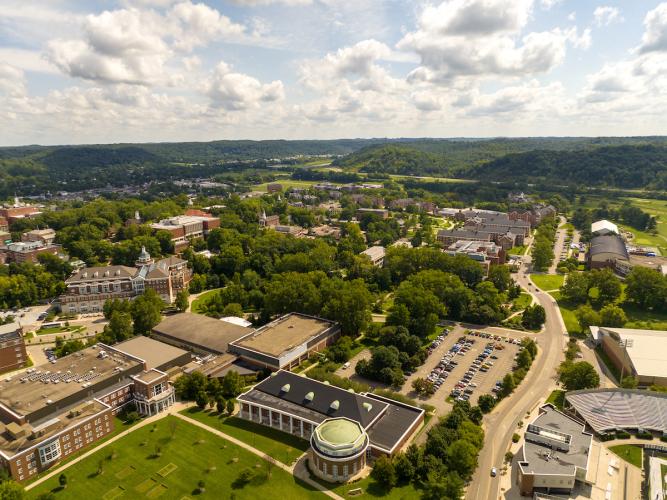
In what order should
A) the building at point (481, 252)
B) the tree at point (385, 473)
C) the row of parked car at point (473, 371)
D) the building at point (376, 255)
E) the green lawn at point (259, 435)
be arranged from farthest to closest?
1. the building at point (376, 255)
2. the building at point (481, 252)
3. the row of parked car at point (473, 371)
4. the green lawn at point (259, 435)
5. the tree at point (385, 473)

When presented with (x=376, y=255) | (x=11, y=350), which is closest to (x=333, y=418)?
(x=11, y=350)

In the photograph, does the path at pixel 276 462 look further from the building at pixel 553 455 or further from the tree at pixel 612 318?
the tree at pixel 612 318

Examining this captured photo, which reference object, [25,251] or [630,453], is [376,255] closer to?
[630,453]

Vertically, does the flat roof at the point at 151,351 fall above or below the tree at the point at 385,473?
above

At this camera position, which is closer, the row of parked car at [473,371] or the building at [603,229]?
the row of parked car at [473,371]

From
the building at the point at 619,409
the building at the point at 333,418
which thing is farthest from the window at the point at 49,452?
the building at the point at 619,409

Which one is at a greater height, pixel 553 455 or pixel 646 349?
pixel 646 349

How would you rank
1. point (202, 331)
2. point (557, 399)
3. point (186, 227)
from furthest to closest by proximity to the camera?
point (186, 227) < point (202, 331) < point (557, 399)
